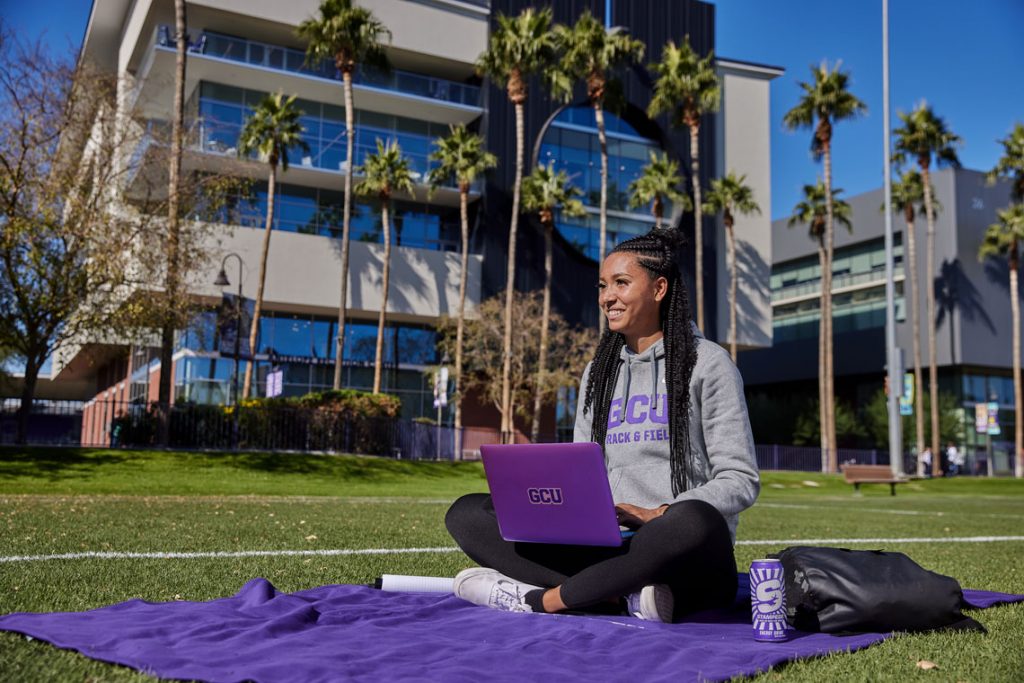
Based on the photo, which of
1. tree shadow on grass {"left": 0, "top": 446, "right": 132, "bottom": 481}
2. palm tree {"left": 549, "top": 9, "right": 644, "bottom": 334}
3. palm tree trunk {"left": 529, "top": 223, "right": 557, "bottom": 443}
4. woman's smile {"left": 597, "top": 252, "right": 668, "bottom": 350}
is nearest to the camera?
woman's smile {"left": 597, "top": 252, "right": 668, "bottom": 350}

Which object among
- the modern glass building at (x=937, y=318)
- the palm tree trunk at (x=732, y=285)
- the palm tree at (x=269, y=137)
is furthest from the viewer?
the modern glass building at (x=937, y=318)

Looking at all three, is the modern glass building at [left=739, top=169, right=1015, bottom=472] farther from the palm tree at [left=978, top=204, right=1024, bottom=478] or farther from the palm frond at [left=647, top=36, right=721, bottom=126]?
the palm frond at [left=647, top=36, right=721, bottom=126]

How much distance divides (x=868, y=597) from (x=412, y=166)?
36.3 meters

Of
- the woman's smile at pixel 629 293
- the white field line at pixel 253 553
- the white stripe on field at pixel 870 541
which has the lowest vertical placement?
the white stripe on field at pixel 870 541

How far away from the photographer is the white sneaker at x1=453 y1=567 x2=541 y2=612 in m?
4.06

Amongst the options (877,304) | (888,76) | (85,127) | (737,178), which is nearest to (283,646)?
(85,127)

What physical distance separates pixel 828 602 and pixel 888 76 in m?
31.6

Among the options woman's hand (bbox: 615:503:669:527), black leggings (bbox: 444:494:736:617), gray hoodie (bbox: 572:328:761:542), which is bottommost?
black leggings (bbox: 444:494:736:617)

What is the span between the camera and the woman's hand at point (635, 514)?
3738 mm

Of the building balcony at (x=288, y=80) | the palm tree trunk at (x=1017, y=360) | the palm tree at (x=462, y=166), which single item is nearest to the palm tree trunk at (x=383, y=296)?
the palm tree at (x=462, y=166)

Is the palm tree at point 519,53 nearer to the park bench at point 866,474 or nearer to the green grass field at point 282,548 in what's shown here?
the park bench at point 866,474

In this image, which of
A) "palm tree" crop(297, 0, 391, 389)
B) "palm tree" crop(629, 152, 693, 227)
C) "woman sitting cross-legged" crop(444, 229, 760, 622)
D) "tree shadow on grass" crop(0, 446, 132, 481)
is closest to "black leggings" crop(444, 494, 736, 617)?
"woman sitting cross-legged" crop(444, 229, 760, 622)

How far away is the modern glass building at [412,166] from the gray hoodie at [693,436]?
28.2 meters

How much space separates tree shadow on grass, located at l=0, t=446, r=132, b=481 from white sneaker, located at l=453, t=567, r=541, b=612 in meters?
14.9
